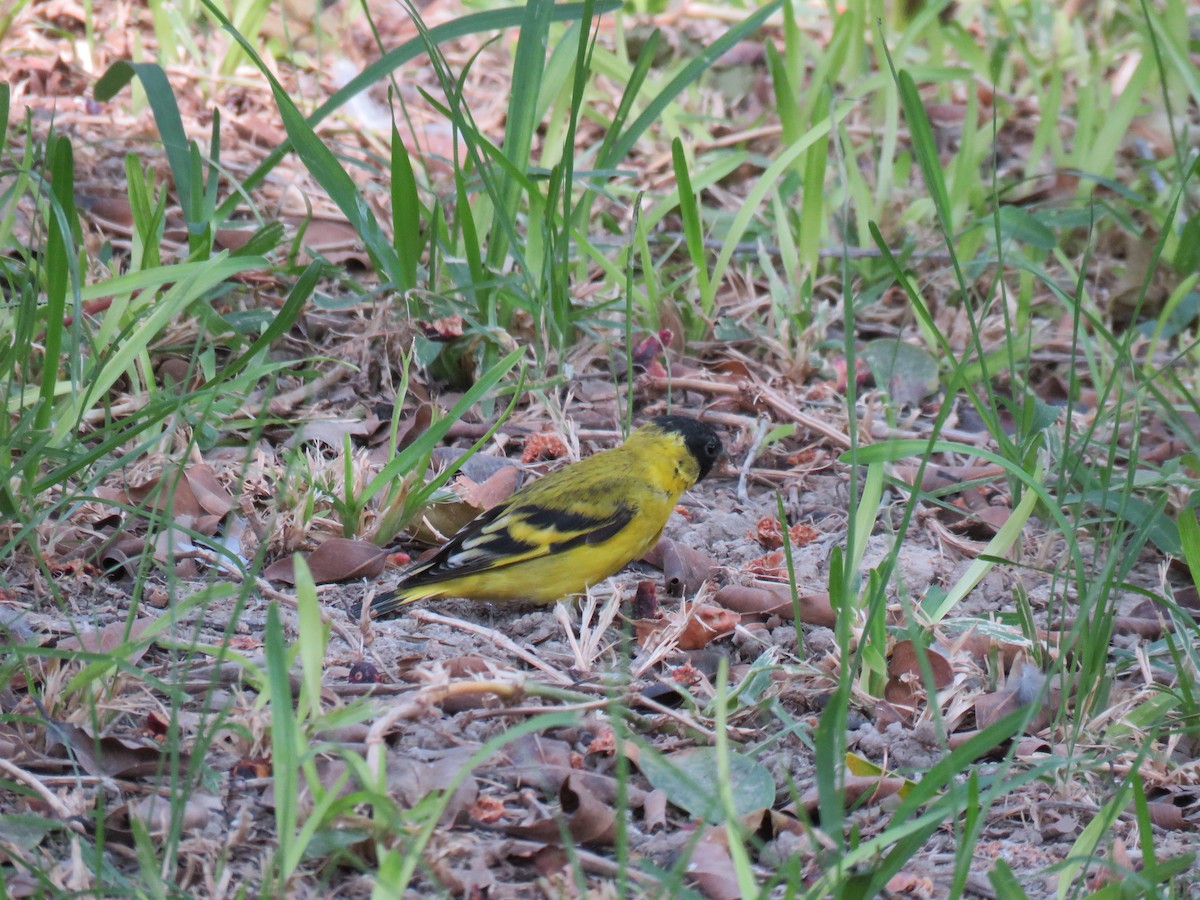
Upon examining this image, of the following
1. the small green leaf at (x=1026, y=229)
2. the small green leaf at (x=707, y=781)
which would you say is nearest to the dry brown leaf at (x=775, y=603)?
the small green leaf at (x=707, y=781)

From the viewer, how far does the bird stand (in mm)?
3430

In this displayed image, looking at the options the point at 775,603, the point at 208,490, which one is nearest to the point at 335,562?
the point at 208,490

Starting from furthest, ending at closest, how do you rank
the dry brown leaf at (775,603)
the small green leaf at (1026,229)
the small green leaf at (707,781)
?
the small green leaf at (1026,229), the dry brown leaf at (775,603), the small green leaf at (707,781)

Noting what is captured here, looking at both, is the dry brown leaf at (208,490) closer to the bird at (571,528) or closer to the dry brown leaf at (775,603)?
the bird at (571,528)

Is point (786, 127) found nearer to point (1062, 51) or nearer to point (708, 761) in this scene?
point (1062, 51)

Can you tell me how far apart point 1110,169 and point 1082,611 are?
364 centimetres

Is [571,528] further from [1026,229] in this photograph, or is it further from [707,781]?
[1026,229]

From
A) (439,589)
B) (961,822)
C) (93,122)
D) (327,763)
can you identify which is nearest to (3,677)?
(327,763)

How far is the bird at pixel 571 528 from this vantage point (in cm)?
343

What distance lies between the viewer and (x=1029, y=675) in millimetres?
3035

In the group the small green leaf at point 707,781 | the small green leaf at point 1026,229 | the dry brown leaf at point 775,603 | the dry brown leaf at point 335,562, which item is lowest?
the dry brown leaf at point 775,603

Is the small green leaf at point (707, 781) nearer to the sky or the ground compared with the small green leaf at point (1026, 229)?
nearer to the ground

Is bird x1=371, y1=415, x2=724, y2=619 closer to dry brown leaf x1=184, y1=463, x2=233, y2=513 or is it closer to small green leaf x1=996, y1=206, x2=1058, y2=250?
dry brown leaf x1=184, y1=463, x2=233, y2=513

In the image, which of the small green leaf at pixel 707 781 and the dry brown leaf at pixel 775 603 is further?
the dry brown leaf at pixel 775 603
